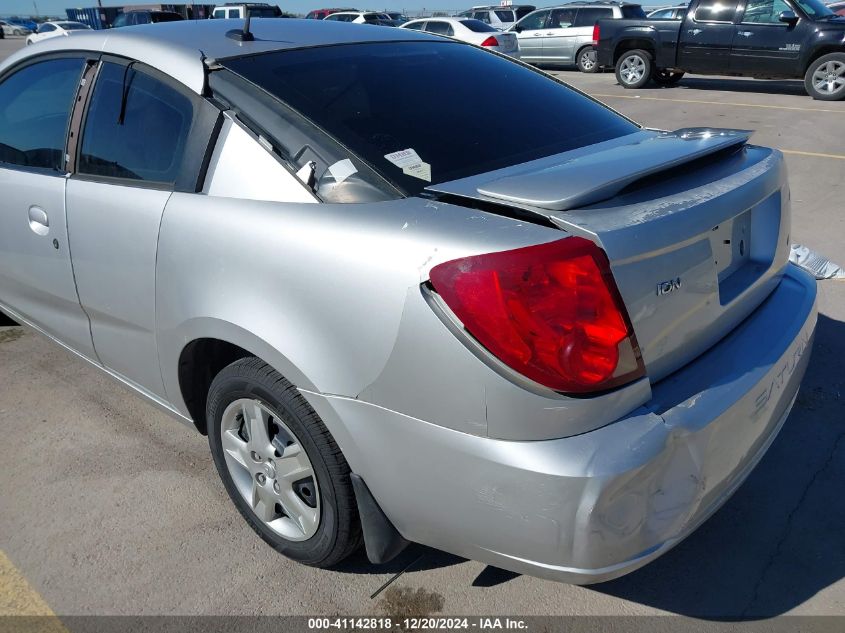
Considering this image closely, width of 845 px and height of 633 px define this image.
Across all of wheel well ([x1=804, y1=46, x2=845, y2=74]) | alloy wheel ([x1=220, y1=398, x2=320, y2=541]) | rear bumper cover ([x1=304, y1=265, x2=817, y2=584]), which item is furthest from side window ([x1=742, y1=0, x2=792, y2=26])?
alloy wheel ([x1=220, y1=398, x2=320, y2=541])

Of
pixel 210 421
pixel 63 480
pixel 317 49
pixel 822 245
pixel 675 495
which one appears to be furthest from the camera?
pixel 822 245

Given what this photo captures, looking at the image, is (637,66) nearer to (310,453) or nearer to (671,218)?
(671,218)

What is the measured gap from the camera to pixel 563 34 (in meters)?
17.5

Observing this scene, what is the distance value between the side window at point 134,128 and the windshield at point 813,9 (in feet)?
42.1

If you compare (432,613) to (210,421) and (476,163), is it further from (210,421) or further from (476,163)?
(476,163)

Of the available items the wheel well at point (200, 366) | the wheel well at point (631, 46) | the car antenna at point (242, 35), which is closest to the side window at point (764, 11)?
the wheel well at point (631, 46)

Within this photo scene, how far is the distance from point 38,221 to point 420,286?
78.0 inches

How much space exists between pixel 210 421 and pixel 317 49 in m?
1.39

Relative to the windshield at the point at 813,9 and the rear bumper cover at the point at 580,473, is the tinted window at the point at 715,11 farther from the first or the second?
the rear bumper cover at the point at 580,473

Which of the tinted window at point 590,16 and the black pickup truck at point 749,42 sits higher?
the tinted window at point 590,16

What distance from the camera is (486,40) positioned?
52.9ft

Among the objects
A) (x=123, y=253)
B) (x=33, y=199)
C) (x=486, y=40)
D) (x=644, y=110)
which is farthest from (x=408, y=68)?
(x=486, y=40)

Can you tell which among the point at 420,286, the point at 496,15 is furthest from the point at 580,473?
the point at 496,15

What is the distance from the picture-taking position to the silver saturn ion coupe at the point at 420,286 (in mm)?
1648
